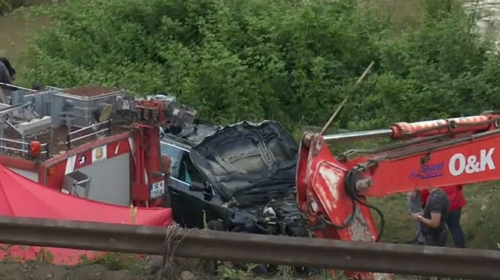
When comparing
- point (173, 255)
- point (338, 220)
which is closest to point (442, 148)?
point (338, 220)

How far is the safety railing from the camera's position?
904cm

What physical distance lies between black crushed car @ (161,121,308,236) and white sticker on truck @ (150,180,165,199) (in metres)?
0.55

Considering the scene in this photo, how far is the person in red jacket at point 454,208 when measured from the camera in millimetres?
10094

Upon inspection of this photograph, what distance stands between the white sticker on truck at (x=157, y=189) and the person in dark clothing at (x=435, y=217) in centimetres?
286

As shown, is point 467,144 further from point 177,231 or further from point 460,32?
point 460,32

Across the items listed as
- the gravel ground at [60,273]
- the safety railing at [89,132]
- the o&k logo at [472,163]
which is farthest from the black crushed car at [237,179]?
the gravel ground at [60,273]

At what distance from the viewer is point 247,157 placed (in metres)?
10.9

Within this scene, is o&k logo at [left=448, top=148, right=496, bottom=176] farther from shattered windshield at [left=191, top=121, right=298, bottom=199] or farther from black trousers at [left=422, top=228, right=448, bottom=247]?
shattered windshield at [left=191, top=121, right=298, bottom=199]

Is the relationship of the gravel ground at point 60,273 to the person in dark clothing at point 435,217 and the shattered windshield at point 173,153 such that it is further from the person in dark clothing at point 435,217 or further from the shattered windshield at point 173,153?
the shattered windshield at point 173,153

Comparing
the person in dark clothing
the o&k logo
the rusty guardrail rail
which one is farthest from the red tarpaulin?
the person in dark clothing

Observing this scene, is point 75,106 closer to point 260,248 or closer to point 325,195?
point 325,195

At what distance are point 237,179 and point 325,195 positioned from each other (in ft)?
9.93

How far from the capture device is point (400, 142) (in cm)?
849

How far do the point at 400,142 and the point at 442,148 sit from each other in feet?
1.30
